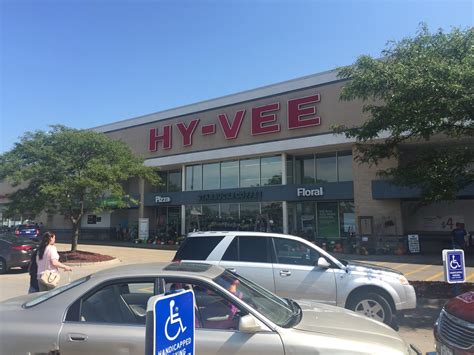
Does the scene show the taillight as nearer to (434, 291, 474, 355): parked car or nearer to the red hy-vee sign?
(434, 291, 474, 355): parked car

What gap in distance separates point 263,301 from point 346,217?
948 inches

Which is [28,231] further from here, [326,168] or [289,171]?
[326,168]

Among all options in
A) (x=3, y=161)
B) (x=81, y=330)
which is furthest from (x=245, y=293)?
(x=3, y=161)

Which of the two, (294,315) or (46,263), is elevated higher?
(46,263)

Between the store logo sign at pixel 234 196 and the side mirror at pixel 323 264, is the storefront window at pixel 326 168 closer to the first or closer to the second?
the store logo sign at pixel 234 196

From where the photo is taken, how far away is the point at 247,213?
30.6 metres

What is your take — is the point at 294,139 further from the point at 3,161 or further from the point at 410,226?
the point at 3,161

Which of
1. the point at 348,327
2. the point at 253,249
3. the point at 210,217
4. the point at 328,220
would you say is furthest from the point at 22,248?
the point at 328,220

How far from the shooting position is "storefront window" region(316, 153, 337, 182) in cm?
2862

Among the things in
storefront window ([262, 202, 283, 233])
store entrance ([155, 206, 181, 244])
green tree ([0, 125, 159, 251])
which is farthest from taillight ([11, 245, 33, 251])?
store entrance ([155, 206, 181, 244])

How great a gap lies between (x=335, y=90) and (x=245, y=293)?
23830 millimetres

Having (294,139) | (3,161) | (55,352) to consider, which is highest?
(294,139)

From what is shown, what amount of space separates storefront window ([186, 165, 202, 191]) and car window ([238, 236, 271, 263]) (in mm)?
26143

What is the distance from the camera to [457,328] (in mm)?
4316
